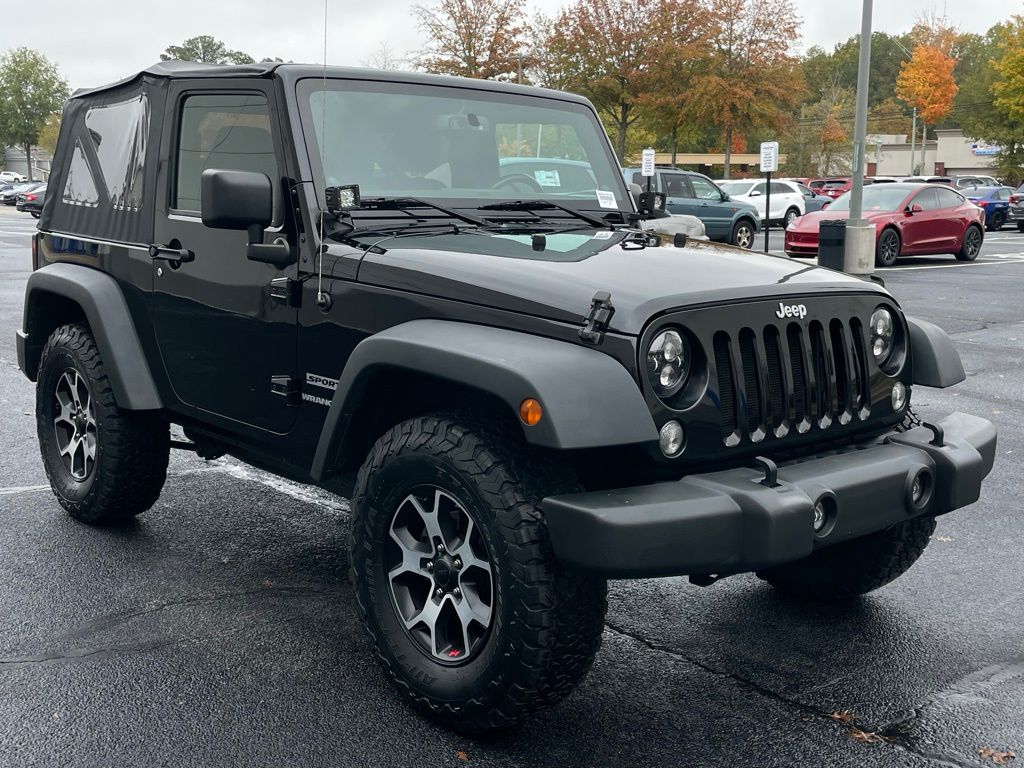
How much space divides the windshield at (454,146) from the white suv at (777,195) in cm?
2912

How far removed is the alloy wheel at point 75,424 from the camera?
5246 millimetres

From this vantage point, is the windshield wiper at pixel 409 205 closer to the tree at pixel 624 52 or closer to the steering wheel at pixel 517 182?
the steering wheel at pixel 517 182

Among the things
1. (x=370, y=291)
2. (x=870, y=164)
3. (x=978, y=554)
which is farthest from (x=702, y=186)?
(x=870, y=164)

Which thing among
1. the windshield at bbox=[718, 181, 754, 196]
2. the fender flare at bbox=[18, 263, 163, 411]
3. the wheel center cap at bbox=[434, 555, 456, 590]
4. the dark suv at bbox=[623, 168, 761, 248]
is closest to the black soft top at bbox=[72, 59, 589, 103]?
the fender flare at bbox=[18, 263, 163, 411]

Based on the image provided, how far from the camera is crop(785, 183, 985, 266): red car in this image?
2052 cm

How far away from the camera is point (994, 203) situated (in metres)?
35.6

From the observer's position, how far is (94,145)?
5.30 meters

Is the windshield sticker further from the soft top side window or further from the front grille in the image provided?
the front grille

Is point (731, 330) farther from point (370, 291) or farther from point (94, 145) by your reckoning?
point (94, 145)

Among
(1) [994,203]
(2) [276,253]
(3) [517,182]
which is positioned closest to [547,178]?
(3) [517,182]

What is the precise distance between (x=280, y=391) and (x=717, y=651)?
1783 millimetres

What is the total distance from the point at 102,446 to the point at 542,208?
7.09 feet

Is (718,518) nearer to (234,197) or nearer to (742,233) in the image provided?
(234,197)

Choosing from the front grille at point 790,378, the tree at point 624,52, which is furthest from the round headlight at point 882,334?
the tree at point 624,52
